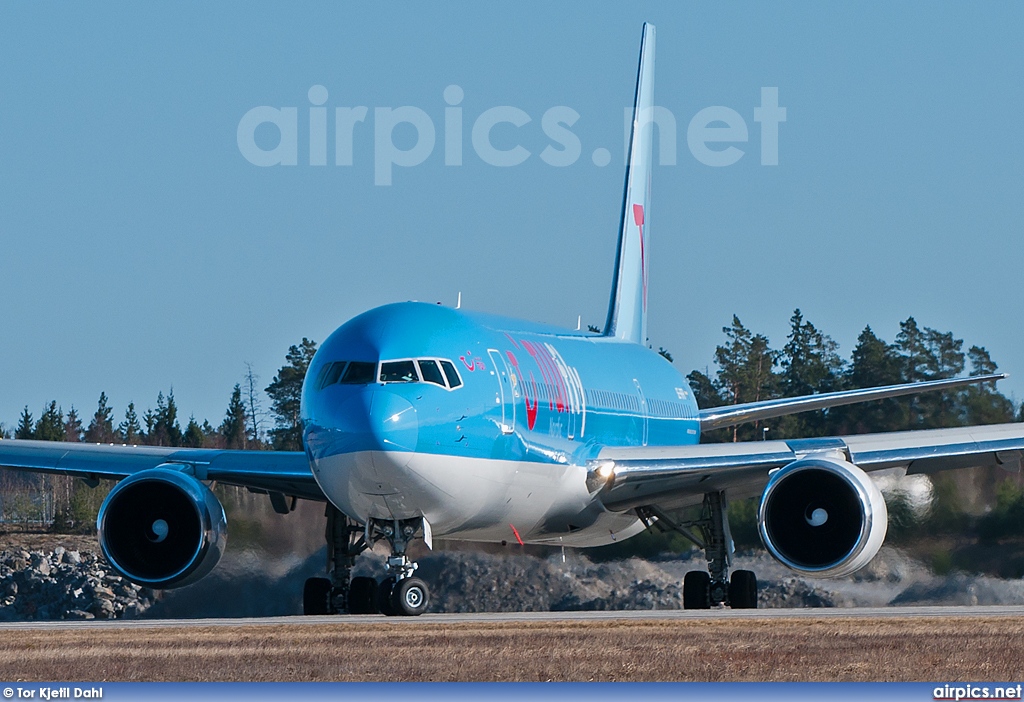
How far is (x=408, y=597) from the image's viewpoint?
19.7 metres

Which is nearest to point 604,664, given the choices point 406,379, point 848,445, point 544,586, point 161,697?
point 161,697

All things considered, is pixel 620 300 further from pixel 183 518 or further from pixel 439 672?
pixel 439 672

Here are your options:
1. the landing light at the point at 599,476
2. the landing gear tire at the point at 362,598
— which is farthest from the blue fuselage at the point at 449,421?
the landing gear tire at the point at 362,598

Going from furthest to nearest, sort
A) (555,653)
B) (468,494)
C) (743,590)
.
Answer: (743,590) < (468,494) < (555,653)

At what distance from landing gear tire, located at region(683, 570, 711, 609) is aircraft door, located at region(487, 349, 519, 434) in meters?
4.84

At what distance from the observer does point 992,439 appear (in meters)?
22.2

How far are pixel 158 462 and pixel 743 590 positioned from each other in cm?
777

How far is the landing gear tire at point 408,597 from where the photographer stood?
19609 mm

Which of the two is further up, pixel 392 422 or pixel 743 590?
pixel 392 422

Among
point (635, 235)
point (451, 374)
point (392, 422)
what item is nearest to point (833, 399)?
point (635, 235)

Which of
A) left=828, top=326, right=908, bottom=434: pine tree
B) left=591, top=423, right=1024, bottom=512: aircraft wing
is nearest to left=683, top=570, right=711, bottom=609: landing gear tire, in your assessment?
left=591, top=423, right=1024, bottom=512: aircraft wing

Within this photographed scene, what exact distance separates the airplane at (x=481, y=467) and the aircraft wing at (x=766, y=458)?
27mm

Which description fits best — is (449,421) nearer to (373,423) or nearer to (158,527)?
(373,423)

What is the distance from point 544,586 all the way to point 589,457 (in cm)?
522
